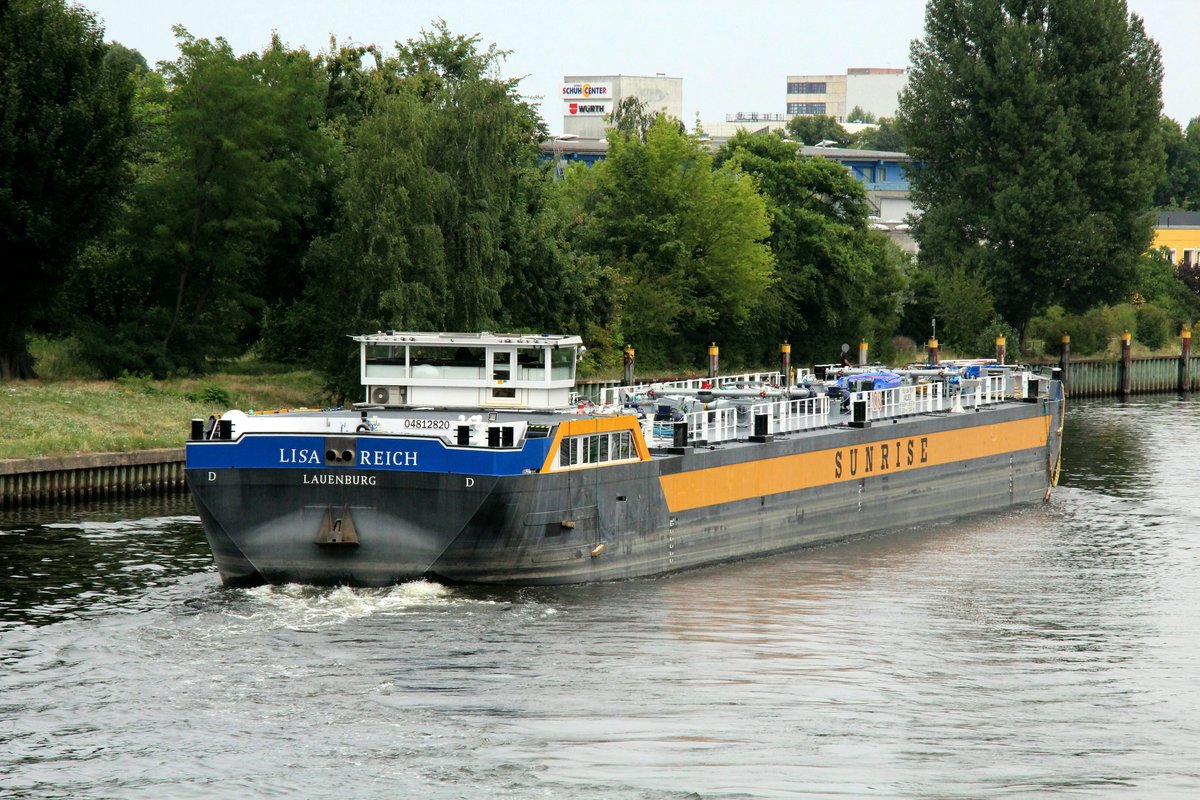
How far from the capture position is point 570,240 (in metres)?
74.1

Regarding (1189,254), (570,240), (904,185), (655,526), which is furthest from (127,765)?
(904,185)

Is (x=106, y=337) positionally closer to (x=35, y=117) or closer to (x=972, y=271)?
(x=35, y=117)

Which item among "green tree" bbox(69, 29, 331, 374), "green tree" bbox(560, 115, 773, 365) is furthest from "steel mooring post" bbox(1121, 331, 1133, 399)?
"green tree" bbox(69, 29, 331, 374)

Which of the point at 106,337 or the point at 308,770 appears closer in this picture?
the point at 308,770

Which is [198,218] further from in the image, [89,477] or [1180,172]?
[1180,172]

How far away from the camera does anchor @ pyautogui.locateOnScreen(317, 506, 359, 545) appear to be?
97.2 ft

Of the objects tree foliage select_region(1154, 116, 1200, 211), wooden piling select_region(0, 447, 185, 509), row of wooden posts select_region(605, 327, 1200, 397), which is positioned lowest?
wooden piling select_region(0, 447, 185, 509)

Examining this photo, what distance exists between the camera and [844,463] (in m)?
41.4

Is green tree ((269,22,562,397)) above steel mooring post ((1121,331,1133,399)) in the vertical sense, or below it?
above

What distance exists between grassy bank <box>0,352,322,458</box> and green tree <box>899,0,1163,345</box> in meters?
45.5

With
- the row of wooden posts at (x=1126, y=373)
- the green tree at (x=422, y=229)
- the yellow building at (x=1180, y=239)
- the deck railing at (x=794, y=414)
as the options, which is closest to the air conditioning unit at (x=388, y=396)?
the deck railing at (x=794, y=414)

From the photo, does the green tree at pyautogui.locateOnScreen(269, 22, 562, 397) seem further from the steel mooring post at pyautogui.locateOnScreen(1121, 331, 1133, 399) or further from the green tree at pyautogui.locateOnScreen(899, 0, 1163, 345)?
the steel mooring post at pyautogui.locateOnScreen(1121, 331, 1133, 399)

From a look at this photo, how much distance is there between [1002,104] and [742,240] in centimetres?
2094

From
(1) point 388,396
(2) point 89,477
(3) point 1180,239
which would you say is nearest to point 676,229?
(2) point 89,477
